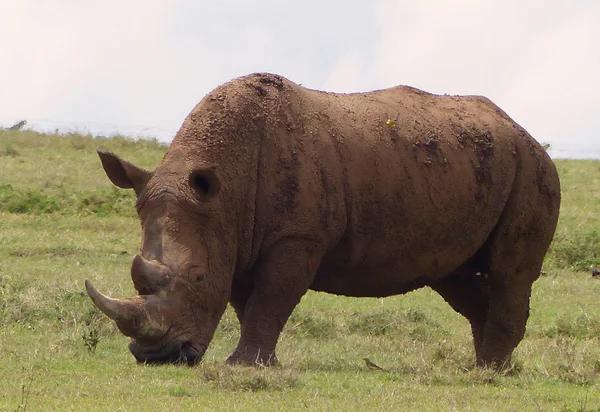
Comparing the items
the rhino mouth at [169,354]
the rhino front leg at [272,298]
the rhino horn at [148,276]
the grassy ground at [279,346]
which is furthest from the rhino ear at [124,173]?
the grassy ground at [279,346]

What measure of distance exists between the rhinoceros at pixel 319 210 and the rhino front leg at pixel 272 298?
0.03 ft

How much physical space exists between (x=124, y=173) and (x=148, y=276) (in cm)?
117

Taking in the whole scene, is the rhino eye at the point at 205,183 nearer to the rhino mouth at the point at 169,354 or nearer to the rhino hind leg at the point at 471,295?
the rhino mouth at the point at 169,354

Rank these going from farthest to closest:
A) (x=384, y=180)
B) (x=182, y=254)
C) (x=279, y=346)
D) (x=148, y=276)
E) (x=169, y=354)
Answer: (x=279, y=346), (x=384, y=180), (x=182, y=254), (x=169, y=354), (x=148, y=276)

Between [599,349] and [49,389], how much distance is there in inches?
246

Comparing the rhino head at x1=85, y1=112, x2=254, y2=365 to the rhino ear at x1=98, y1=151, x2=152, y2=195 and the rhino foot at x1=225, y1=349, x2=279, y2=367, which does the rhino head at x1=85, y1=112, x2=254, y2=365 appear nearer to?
the rhino ear at x1=98, y1=151, x2=152, y2=195

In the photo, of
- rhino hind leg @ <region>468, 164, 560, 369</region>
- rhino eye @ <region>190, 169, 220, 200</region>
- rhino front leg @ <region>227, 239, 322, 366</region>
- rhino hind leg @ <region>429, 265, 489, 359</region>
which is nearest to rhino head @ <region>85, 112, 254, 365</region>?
rhino eye @ <region>190, 169, 220, 200</region>

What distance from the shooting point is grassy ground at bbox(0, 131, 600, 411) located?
25.6 ft

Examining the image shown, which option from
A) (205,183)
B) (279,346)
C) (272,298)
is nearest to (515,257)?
(279,346)

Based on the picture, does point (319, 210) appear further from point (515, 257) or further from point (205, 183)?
point (515, 257)

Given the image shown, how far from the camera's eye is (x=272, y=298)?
360 inches

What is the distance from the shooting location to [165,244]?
8742mm

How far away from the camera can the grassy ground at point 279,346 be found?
780 centimetres

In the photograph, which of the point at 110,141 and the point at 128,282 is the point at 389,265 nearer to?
the point at 128,282
